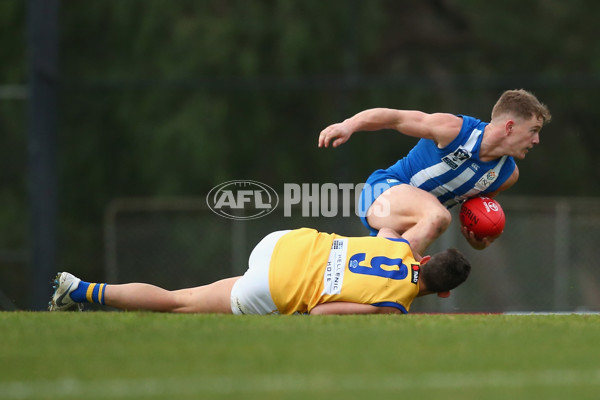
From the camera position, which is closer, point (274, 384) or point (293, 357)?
point (274, 384)

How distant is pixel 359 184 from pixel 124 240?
A: 2853mm

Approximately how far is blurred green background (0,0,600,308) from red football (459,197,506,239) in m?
5.90

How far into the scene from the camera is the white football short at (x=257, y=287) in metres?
6.27

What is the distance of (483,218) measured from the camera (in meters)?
7.32

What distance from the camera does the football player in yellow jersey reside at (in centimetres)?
620

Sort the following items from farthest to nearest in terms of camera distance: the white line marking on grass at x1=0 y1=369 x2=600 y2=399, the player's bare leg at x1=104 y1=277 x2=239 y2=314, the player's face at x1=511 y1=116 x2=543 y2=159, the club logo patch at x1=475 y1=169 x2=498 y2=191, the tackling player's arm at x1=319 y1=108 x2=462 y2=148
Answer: the club logo patch at x1=475 y1=169 x2=498 y2=191 → the player's face at x1=511 y1=116 x2=543 y2=159 → the tackling player's arm at x1=319 y1=108 x2=462 y2=148 → the player's bare leg at x1=104 y1=277 x2=239 y2=314 → the white line marking on grass at x1=0 y1=369 x2=600 y2=399

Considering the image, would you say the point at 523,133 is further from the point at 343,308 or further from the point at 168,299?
the point at 168,299

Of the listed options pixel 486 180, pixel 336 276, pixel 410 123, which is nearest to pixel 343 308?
pixel 336 276

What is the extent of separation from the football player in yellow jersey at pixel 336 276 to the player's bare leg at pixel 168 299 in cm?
14

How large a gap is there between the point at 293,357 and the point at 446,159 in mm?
3177

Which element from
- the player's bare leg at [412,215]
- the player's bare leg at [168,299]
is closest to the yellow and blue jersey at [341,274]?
the player's bare leg at [168,299]

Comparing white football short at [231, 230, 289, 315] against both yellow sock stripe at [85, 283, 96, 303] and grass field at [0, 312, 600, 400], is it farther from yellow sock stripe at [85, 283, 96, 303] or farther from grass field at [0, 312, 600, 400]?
yellow sock stripe at [85, 283, 96, 303]

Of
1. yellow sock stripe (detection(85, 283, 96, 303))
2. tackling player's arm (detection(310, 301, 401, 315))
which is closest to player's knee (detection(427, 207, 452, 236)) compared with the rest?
tackling player's arm (detection(310, 301, 401, 315))

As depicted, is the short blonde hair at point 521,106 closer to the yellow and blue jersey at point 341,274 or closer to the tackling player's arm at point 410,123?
the tackling player's arm at point 410,123
